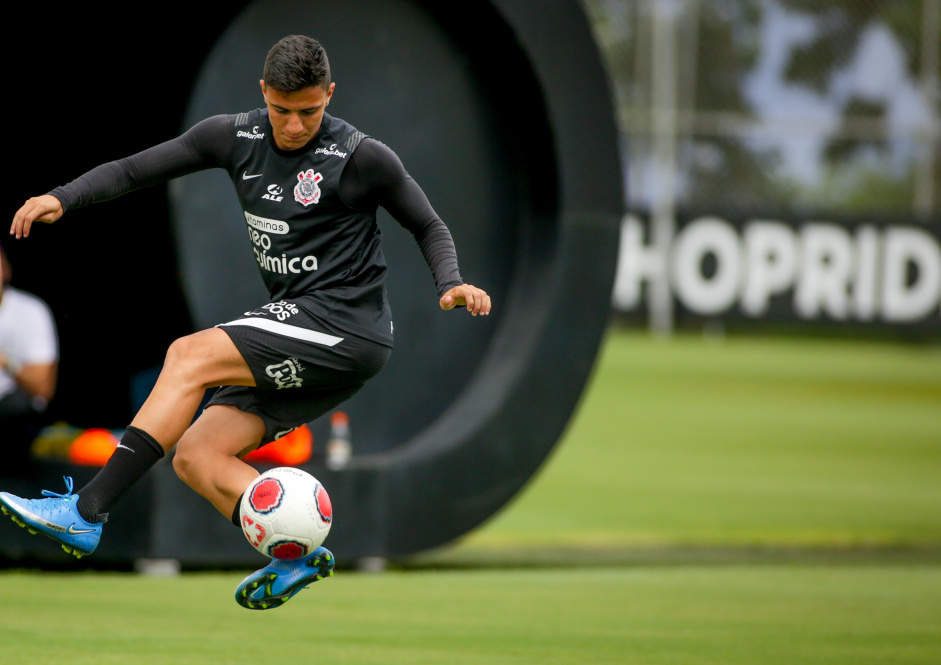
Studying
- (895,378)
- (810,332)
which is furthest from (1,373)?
(810,332)

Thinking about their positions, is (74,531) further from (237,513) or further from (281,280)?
(281,280)

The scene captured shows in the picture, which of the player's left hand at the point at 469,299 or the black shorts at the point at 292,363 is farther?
the black shorts at the point at 292,363

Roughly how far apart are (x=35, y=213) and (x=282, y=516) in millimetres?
1384

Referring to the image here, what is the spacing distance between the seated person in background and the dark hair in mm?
3870

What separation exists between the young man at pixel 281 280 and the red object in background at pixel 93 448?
9.59 ft

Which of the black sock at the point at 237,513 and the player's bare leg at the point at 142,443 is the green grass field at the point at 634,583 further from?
the player's bare leg at the point at 142,443

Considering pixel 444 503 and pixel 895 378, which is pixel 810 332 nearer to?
pixel 895 378

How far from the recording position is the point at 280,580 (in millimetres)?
5445

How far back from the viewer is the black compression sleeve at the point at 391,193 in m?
5.41

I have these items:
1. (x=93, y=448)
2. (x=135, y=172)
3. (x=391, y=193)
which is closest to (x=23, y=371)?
(x=93, y=448)

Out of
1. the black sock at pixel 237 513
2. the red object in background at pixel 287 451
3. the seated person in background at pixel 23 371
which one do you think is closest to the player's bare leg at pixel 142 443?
the black sock at pixel 237 513

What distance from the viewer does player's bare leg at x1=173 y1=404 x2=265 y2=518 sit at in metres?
5.41

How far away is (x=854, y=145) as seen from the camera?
2950cm

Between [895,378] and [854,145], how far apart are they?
23.4ft
